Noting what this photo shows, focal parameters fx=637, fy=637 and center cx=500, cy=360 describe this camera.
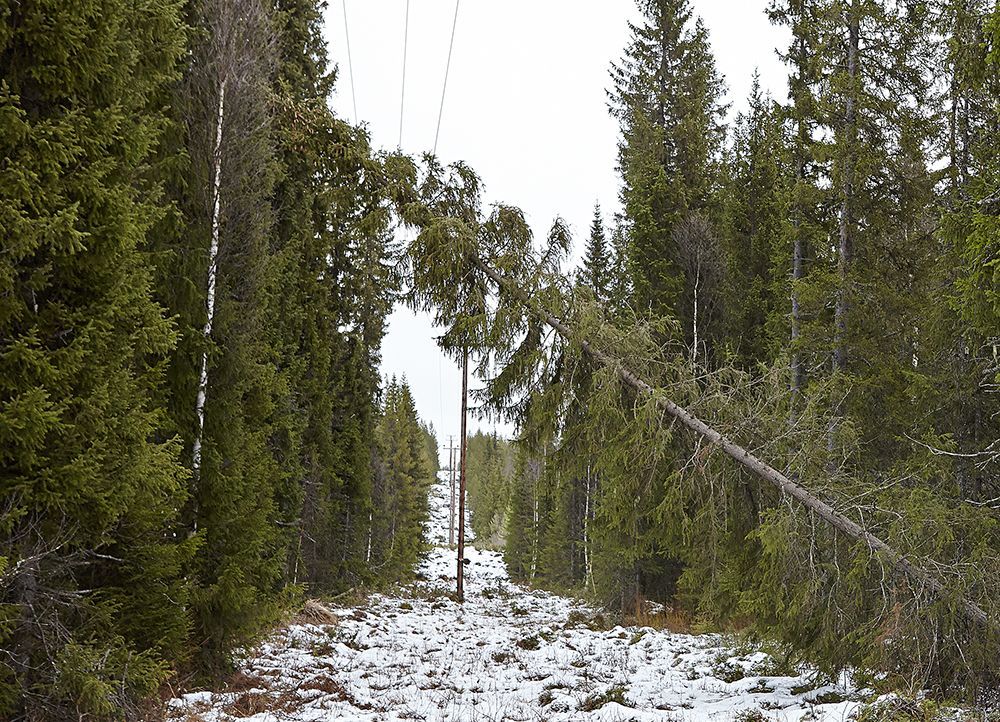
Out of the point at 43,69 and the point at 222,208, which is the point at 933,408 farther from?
the point at 43,69

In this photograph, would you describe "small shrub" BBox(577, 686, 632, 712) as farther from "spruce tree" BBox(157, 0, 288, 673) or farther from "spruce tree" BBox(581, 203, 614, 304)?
"spruce tree" BBox(581, 203, 614, 304)

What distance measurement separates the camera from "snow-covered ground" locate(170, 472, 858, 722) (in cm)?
663

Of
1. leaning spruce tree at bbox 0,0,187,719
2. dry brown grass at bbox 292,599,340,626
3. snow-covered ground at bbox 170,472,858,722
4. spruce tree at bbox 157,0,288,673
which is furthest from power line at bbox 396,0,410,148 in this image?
dry brown grass at bbox 292,599,340,626

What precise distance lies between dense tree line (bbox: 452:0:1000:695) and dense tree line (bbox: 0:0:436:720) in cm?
381

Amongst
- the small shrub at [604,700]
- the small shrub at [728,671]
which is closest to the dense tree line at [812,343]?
the small shrub at [728,671]

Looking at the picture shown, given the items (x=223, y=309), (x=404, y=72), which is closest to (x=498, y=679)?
(x=223, y=309)

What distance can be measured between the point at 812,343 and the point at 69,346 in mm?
10926

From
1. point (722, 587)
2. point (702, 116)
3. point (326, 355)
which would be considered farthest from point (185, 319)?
point (702, 116)

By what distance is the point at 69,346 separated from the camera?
4195 millimetres

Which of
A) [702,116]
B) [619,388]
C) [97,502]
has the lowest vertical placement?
[97,502]

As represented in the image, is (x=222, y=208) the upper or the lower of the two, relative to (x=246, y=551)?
upper

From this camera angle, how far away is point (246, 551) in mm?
7160

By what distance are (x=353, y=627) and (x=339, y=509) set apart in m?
6.32

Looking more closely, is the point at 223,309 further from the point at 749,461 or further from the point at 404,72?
the point at 749,461
